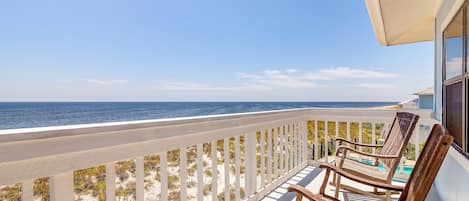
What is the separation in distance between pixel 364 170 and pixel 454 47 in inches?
53.8

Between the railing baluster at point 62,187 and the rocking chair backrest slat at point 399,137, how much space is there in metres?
2.47

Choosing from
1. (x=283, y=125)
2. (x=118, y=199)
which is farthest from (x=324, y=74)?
(x=118, y=199)

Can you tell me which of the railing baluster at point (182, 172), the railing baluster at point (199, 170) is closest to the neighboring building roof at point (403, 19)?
the railing baluster at point (199, 170)

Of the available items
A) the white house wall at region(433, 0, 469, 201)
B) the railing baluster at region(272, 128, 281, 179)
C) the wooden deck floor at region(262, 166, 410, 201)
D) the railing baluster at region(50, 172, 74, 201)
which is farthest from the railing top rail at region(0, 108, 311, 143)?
the white house wall at region(433, 0, 469, 201)

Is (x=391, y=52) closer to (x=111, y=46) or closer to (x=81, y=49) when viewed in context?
(x=111, y=46)

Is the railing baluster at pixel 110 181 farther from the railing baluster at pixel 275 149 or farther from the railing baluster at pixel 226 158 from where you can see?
the railing baluster at pixel 275 149

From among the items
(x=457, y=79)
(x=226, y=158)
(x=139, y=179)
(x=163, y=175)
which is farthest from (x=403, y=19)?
(x=139, y=179)

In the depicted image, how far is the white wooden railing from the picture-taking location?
986mm

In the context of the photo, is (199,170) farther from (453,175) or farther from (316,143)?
(316,143)

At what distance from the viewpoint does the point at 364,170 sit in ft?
8.52

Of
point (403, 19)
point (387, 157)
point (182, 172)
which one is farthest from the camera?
point (403, 19)

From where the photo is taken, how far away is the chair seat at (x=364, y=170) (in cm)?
241

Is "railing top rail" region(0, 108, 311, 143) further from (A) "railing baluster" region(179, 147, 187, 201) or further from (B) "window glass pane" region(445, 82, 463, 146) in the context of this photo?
(B) "window glass pane" region(445, 82, 463, 146)

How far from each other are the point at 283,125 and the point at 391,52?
22983 mm
